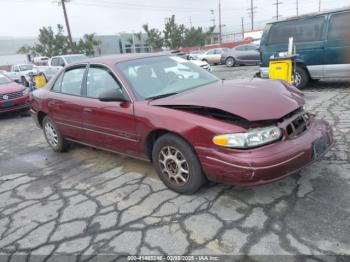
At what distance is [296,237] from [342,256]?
36 cm

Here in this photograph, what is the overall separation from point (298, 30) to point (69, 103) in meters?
6.41

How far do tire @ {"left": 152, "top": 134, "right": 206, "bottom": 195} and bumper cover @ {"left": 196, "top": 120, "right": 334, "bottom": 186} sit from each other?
12cm

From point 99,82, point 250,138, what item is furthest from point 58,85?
point 250,138

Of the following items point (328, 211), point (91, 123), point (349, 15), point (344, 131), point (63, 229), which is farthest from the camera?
point (349, 15)

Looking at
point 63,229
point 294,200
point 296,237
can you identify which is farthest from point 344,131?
point 63,229

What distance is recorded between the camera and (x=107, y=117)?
4090mm

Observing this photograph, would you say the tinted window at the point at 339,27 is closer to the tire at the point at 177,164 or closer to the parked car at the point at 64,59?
the tire at the point at 177,164

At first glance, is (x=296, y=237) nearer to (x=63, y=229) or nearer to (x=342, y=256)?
(x=342, y=256)

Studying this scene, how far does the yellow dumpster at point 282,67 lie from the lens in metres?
7.48

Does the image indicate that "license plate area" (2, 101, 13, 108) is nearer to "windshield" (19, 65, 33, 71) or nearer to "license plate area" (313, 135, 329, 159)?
"license plate area" (313, 135, 329, 159)

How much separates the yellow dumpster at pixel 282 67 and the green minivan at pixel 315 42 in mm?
881

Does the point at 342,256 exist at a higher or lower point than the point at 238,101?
lower

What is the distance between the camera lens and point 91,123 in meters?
4.41

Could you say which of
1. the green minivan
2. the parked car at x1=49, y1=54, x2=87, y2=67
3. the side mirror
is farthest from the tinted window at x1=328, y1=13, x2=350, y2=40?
the parked car at x1=49, y1=54, x2=87, y2=67
